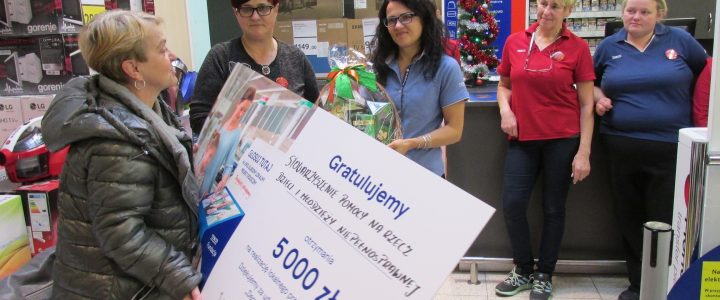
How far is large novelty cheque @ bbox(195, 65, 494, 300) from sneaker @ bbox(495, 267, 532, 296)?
2.15 meters

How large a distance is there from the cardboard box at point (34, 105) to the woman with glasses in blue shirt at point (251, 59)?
1.12 metres

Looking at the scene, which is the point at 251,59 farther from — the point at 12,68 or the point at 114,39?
the point at 12,68

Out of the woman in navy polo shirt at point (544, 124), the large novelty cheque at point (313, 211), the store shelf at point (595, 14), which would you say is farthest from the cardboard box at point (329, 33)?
the large novelty cheque at point (313, 211)

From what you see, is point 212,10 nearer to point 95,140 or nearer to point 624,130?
point 624,130

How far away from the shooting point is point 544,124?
9.06 feet

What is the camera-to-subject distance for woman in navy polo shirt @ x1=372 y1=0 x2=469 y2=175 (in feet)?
6.15

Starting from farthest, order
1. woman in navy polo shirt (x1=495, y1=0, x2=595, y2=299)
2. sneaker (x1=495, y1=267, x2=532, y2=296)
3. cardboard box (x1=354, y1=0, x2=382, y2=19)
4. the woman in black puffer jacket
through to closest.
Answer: cardboard box (x1=354, y1=0, x2=382, y2=19) → sneaker (x1=495, y1=267, x2=532, y2=296) → woman in navy polo shirt (x1=495, y1=0, x2=595, y2=299) → the woman in black puffer jacket

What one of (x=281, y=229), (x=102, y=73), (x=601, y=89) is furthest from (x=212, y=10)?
(x=281, y=229)

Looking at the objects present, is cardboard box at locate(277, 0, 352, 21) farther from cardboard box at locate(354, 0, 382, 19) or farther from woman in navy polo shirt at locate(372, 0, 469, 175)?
woman in navy polo shirt at locate(372, 0, 469, 175)

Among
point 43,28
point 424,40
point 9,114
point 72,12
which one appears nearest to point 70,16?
point 72,12

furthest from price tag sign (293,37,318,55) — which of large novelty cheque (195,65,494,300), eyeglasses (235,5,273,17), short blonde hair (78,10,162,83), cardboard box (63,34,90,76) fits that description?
short blonde hair (78,10,162,83)

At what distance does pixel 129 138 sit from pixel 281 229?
Result: 1.25 ft

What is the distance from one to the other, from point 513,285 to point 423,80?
1636mm

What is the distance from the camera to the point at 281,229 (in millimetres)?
1154
